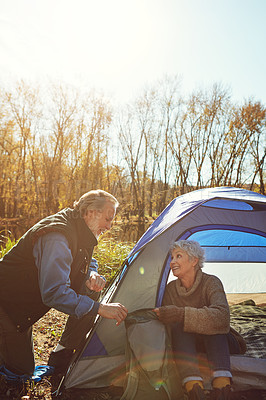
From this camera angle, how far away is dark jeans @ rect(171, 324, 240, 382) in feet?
7.28

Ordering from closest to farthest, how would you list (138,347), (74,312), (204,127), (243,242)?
(74,312), (138,347), (243,242), (204,127)

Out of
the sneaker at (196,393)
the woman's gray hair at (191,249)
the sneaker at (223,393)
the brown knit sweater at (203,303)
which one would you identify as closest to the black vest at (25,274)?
the woman's gray hair at (191,249)

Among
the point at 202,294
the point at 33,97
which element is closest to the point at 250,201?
the point at 202,294

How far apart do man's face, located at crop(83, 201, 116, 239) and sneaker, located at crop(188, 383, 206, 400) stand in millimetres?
1287

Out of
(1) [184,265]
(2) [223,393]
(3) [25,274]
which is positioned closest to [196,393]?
(2) [223,393]

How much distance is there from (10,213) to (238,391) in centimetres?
1804

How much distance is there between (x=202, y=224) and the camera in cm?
340

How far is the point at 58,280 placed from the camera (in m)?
2.06

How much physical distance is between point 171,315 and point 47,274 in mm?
992

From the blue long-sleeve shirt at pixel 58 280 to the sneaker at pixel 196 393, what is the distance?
33.3 inches

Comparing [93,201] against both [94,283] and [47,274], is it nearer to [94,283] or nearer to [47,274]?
[47,274]

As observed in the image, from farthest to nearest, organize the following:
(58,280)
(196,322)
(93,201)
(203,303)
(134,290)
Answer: (134,290) → (203,303) → (93,201) → (196,322) → (58,280)

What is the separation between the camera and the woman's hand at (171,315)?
237cm

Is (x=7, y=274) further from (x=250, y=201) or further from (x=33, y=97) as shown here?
(x=33, y=97)
